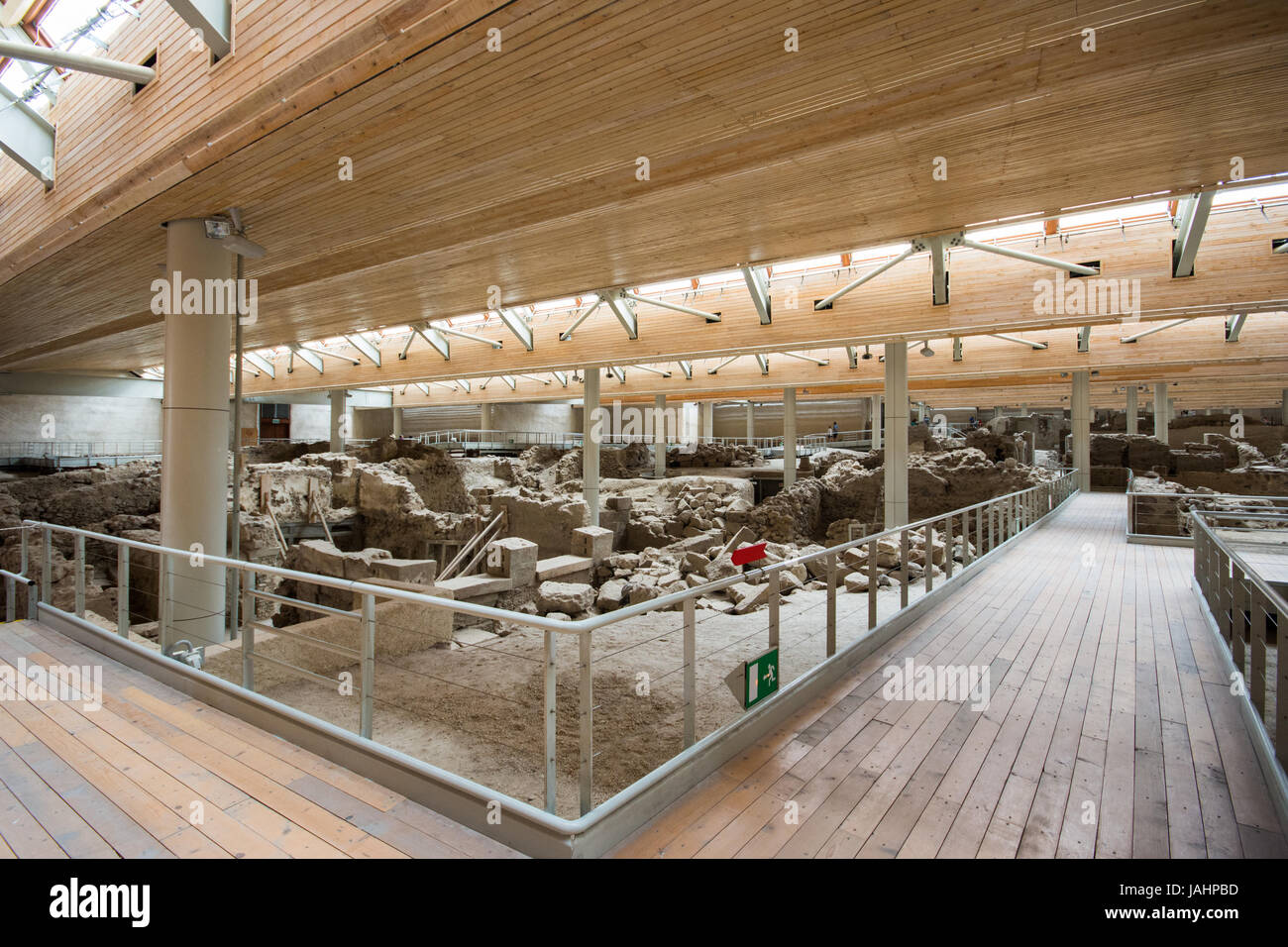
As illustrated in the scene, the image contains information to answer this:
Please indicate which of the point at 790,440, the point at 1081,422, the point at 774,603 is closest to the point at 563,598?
the point at 774,603

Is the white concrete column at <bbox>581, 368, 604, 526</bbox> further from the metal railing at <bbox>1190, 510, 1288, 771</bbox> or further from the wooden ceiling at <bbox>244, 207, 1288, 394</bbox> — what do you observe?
the metal railing at <bbox>1190, 510, 1288, 771</bbox>

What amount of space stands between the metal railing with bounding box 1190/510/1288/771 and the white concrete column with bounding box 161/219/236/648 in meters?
7.36

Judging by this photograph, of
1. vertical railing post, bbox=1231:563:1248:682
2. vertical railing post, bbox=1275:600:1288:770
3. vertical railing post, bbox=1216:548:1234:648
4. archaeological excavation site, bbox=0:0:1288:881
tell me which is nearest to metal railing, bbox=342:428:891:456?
archaeological excavation site, bbox=0:0:1288:881

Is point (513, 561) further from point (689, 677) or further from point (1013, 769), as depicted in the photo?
point (1013, 769)

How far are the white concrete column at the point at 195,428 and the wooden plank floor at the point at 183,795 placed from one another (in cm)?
182

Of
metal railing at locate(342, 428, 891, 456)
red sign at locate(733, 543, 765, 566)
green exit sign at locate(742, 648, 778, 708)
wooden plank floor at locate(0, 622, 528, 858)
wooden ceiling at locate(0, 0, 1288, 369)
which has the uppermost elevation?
wooden ceiling at locate(0, 0, 1288, 369)

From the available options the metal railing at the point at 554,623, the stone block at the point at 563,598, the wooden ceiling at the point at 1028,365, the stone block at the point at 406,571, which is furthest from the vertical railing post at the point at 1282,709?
the wooden ceiling at the point at 1028,365

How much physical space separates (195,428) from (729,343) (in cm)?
869

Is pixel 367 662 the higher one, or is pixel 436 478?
pixel 436 478

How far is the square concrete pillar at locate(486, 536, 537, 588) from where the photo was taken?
9406 millimetres

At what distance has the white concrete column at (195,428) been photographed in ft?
18.9

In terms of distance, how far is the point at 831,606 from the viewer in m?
4.55

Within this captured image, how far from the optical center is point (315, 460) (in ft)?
63.6

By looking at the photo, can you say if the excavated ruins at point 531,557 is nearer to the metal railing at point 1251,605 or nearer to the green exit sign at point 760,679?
the green exit sign at point 760,679
